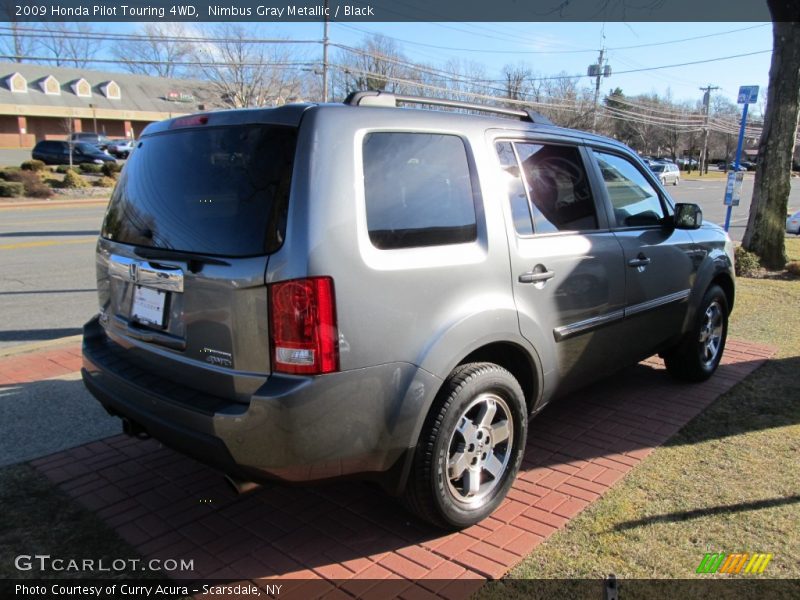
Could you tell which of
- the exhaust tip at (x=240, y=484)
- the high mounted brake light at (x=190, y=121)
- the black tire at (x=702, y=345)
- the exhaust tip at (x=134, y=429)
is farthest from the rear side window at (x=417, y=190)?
the black tire at (x=702, y=345)

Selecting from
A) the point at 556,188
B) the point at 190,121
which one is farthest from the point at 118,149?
the point at 556,188

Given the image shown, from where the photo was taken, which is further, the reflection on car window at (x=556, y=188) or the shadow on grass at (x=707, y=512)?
the reflection on car window at (x=556, y=188)

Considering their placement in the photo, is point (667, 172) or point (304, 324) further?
point (667, 172)

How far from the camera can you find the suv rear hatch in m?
2.56

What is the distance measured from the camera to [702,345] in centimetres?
529

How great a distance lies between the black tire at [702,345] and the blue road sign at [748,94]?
27.0 feet

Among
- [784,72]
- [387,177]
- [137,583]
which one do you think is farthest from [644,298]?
[784,72]

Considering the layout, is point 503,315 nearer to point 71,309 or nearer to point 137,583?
point 137,583

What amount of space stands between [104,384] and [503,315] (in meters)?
2.01

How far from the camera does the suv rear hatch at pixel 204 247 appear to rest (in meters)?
2.56

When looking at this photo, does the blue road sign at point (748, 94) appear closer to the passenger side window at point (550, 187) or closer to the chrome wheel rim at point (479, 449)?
the passenger side window at point (550, 187)

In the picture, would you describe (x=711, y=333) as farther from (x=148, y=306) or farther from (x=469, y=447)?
(x=148, y=306)

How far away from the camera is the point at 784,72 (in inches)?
387

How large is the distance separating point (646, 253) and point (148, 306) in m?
3.19
